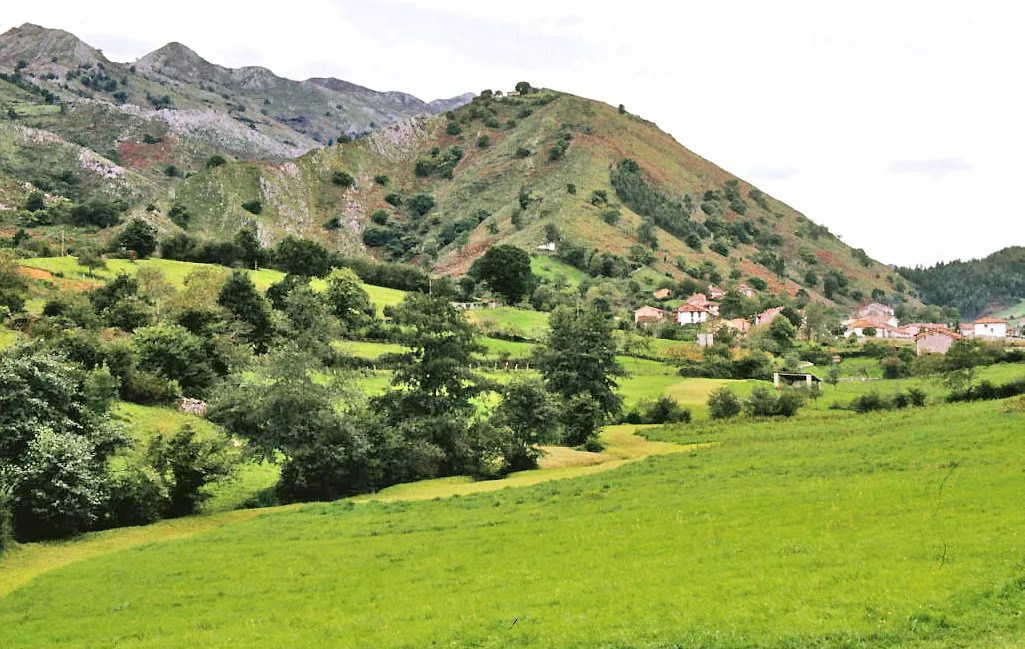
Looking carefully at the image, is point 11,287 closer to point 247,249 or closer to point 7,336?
point 7,336

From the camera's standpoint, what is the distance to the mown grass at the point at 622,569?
15102 mm

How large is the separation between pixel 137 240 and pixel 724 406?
7559 centimetres

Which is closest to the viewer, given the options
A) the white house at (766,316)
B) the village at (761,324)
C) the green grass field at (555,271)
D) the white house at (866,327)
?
the village at (761,324)

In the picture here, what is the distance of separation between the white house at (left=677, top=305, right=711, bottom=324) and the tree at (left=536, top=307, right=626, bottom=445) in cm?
7805

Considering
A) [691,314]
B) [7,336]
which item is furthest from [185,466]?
[691,314]

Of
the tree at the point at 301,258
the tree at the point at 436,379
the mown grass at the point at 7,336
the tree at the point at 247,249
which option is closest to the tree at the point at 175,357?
the mown grass at the point at 7,336

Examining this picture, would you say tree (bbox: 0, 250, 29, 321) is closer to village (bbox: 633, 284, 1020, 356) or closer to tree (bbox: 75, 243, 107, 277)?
tree (bbox: 75, 243, 107, 277)

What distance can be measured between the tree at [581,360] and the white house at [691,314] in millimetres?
78050

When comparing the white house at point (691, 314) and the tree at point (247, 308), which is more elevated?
the white house at point (691, 314)

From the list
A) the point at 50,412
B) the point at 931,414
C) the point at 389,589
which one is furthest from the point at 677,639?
the point at 931,414

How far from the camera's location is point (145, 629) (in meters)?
19.5

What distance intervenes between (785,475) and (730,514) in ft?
23.7

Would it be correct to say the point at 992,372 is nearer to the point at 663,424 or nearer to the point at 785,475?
the point at 663,424

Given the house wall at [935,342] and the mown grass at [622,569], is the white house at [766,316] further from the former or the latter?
the mown grass at [622,569]
